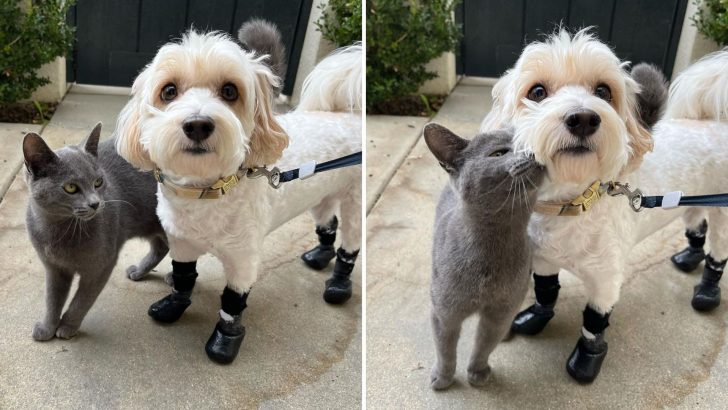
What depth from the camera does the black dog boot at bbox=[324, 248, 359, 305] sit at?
2008mm

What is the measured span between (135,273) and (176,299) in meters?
0.22

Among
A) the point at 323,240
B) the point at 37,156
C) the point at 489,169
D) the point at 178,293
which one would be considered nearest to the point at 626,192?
the point at 489,169

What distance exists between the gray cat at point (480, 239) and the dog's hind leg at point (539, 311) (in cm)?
26

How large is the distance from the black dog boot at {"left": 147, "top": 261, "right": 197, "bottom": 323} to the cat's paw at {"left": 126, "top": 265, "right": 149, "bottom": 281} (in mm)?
159

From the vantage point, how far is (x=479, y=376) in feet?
5.32

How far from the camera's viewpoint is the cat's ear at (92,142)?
5.07 feet

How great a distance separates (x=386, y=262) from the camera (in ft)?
7.10

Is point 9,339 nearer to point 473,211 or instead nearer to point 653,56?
point 473,211

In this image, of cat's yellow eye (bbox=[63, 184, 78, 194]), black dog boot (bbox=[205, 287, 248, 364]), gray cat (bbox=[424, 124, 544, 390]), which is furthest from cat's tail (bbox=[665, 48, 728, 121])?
cat's yellow eye (bbox=[63, 184, 78, 194])

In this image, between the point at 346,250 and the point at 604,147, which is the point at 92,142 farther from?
the point at 604,147

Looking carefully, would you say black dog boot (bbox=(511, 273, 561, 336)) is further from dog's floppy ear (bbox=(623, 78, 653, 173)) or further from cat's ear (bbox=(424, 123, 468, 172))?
cat's ear (bbox=(424, 123, 468, 172))

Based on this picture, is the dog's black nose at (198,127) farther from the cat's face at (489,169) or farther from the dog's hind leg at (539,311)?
the dog's hind leg at (539,311)

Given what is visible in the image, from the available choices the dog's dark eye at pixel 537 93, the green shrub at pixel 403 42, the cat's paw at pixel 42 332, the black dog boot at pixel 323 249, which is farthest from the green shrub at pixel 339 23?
the cat's paw at pixel 42 332

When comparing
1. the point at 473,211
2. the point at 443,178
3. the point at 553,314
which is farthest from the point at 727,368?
the point at 443,178
